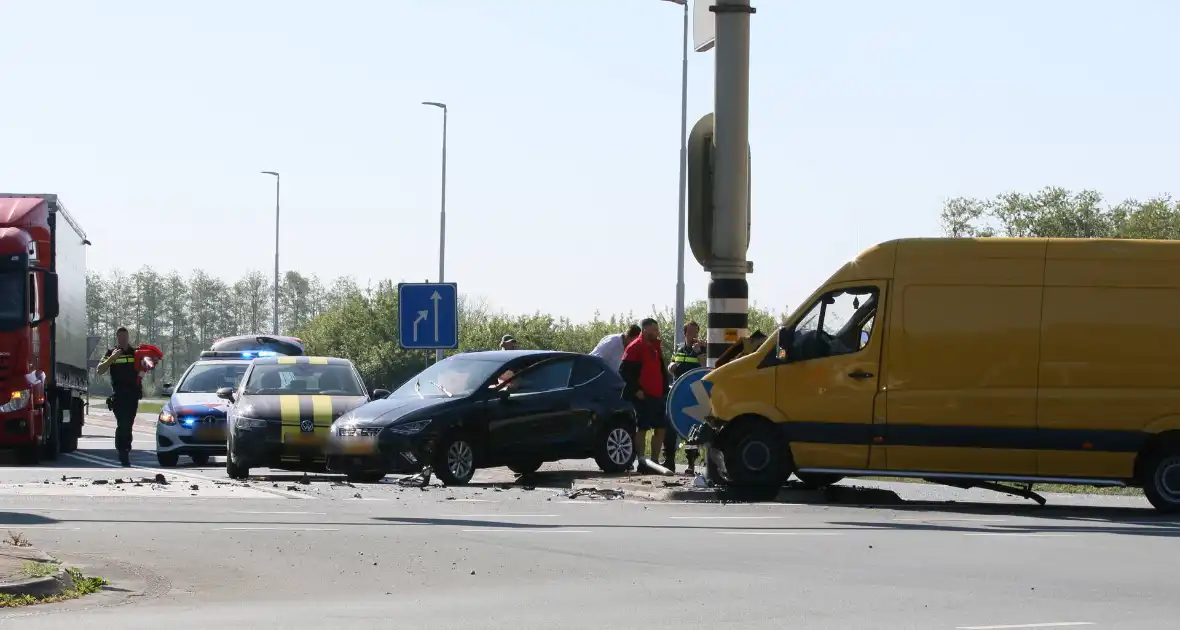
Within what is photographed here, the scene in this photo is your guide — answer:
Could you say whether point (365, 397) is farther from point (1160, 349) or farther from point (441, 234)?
point (441, 234)

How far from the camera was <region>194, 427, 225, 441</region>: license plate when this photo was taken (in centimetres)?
2544

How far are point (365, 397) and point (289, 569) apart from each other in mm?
11959

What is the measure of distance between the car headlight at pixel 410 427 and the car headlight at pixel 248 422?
267 cm

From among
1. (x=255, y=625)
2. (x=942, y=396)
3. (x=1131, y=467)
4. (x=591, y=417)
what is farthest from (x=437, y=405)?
(x=255, y=625)

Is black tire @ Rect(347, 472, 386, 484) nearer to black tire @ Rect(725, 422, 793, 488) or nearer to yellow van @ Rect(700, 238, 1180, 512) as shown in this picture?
black tire @ Rect(725, 422, 793, 488)

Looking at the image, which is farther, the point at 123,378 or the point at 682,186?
the point at 682,186

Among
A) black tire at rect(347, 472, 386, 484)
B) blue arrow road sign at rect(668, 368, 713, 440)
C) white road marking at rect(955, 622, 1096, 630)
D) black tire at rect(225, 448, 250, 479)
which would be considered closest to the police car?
black tire at rect(225, 448, 250, 479)

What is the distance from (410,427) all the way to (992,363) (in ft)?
21.3

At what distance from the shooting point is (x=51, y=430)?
26828 mm

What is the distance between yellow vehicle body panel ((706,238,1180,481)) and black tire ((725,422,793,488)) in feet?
0.45

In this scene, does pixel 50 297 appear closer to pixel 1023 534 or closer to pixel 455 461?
pixel 455 461

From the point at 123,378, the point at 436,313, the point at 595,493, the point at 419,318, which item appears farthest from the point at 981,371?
the point at 123,378

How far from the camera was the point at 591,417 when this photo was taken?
2131cm

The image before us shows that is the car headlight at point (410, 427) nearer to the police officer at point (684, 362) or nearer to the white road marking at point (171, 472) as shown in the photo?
the white road marking at point (171, 472)
